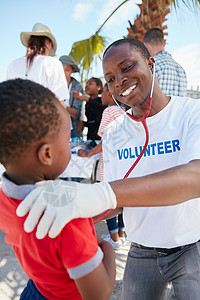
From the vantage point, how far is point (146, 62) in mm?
1343

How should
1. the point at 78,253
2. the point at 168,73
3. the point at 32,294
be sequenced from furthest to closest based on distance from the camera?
the point at 168,73 → the point at 32,294 → the point at 78,253

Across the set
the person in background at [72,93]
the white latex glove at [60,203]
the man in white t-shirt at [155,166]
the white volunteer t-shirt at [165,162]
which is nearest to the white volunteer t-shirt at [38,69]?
the man in white t-shirt at [155,166]

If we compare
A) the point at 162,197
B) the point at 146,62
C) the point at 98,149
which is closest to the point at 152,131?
the point at 146,62

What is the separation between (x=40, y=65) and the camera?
6.98ft

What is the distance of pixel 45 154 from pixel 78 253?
0.29 metres

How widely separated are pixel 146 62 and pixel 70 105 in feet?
7.62

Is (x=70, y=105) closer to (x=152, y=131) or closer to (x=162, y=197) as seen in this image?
(x=152, y=131)

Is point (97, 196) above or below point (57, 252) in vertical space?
above

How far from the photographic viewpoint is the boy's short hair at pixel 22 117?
66 cm

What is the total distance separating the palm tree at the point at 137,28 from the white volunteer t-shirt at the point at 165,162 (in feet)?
10.9

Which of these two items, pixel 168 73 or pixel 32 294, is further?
pixel 168 73

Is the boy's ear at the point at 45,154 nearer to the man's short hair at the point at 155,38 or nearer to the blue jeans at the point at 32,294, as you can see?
the blue jeans at the point at 32,294

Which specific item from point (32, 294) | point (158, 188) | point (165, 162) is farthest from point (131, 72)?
point (32, 294)

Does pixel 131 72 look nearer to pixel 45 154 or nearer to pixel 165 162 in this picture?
pixel 165 162
